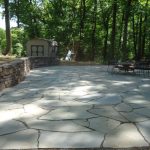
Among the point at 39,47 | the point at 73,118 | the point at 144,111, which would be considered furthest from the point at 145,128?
the point at 39,47

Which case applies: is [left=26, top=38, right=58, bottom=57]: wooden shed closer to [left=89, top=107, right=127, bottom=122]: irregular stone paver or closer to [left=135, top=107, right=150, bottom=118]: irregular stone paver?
[left=89, top=107, right=127, bottom=122]: irregular stone paver

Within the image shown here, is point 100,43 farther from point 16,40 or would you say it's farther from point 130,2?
point 130,2

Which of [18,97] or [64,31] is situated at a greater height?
[64,31]

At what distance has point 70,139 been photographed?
486 centimetres

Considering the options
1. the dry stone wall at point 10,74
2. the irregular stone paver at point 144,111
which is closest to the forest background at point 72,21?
the dry stone wall at point 10,74

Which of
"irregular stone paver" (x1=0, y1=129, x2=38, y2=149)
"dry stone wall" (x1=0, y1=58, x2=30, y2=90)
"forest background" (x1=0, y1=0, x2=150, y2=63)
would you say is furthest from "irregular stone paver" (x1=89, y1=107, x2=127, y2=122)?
"forest background" (x1=0, y1=0, x2=150, y2=63)

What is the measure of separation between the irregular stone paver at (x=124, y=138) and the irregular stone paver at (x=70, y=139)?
156mm

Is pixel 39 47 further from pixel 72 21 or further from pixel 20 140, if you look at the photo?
pixel 20 140

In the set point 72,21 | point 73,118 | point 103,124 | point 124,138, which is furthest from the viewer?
point 72,21

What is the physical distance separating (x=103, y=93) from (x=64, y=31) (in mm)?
23288

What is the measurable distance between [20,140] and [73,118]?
1.51m

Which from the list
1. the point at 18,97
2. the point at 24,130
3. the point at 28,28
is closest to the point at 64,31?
the point at 28,28

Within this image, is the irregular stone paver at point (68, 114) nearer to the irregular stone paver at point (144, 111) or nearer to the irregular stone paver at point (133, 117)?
the irregular stone paver at point (133, 117)

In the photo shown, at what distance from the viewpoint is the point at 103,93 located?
9078 millimetres
